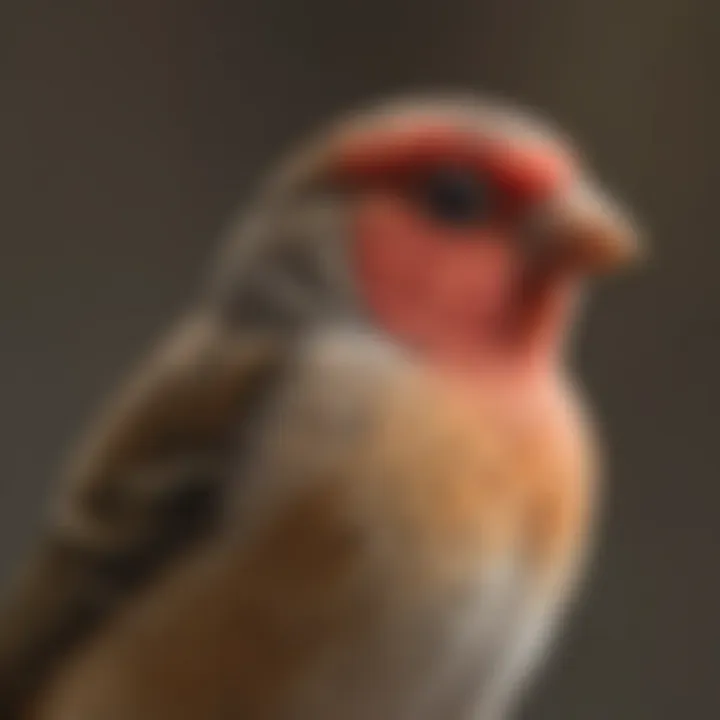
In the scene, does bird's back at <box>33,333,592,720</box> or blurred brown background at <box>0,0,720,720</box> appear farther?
blurred brown background at <box>0,0,720,720</box>

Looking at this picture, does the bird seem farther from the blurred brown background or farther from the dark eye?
the blurred brown background

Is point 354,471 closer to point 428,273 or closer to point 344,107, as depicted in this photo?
point 428,273

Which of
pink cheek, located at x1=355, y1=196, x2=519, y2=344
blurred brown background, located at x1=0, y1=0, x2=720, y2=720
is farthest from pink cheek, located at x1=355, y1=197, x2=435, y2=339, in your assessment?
blurred brown background, located at x1=0, y1=0, x2=720, y2=720

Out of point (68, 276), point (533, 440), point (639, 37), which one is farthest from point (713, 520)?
point (533, 440)

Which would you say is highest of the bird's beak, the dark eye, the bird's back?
the dark eye

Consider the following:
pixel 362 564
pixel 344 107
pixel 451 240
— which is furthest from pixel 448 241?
pixel 344 107

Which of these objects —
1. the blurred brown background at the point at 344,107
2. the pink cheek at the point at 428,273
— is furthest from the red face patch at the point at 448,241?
the blurred brown background at the point at 344,107
